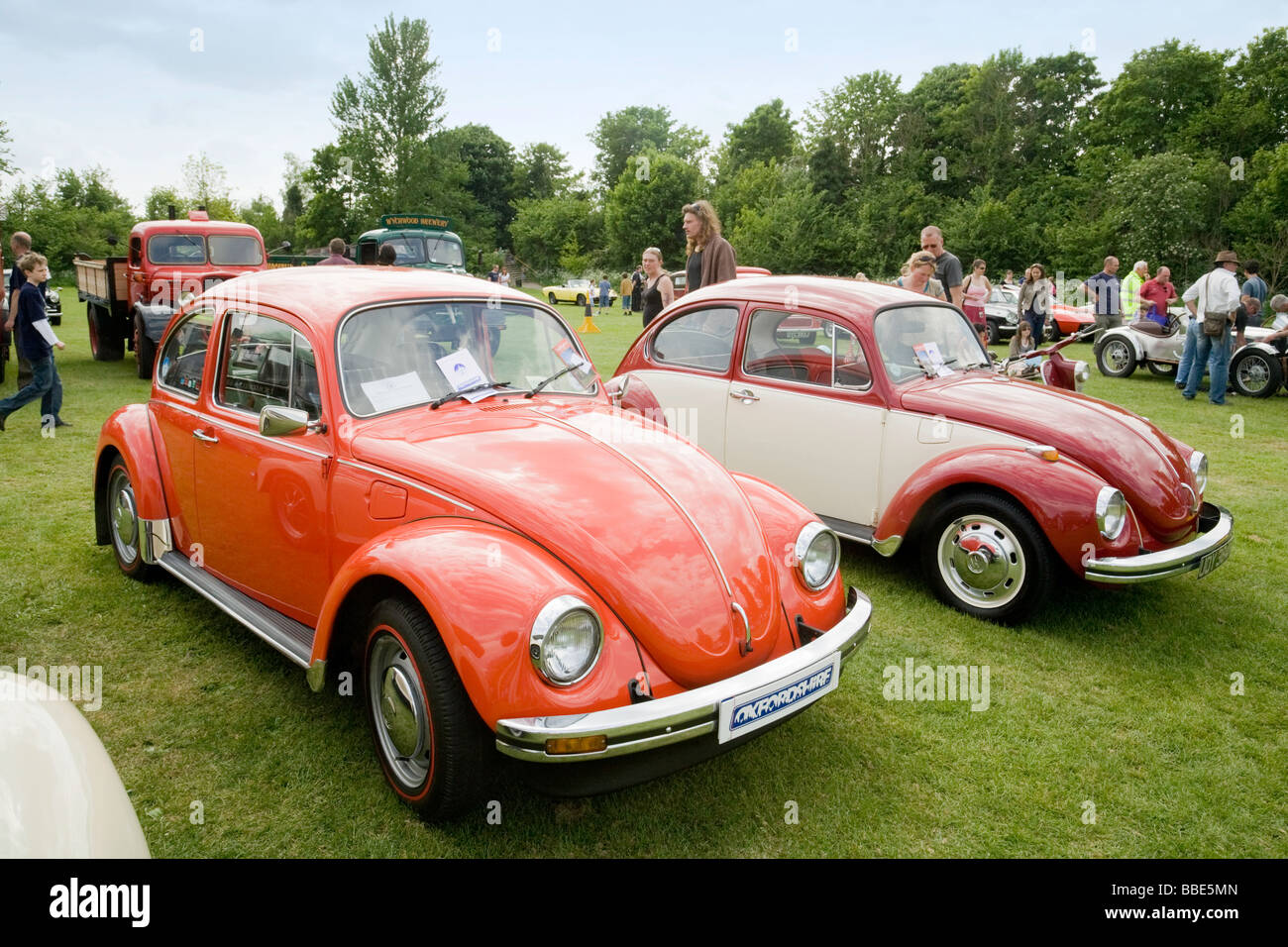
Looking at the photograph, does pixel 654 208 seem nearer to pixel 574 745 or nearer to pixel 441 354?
pixel 441 354

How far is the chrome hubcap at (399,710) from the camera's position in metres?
2.91

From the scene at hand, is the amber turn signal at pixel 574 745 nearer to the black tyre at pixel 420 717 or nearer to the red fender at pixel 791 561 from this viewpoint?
the black tyre at pixel 420 717

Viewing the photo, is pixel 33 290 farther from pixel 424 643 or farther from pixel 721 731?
pixel 721 731

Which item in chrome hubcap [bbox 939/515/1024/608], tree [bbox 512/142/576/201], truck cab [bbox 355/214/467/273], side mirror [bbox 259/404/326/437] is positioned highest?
tree [bbox 512/142/576/201]

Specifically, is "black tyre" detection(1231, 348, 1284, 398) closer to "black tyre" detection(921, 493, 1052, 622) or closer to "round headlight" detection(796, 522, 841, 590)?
"black tyre" detection(921, 493, 1052, 622)

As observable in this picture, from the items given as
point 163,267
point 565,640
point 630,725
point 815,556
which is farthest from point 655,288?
point 163,267

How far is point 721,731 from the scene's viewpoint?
2650 mm

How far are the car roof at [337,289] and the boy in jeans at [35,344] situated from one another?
5.43m

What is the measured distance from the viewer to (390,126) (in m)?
52.4

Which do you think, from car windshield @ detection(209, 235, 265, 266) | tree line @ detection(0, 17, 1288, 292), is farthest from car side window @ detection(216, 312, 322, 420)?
tree line @ detection(0, 17, 1288, 292)

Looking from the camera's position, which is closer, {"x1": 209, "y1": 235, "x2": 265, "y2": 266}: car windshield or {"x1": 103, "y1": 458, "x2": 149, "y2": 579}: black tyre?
{"x1": 103, "y1": 458, "x2": 149, "y2": 579}: black tyre

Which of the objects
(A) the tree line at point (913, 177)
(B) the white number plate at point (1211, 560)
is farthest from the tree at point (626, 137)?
(B) the white number plate at point (1211, 560)

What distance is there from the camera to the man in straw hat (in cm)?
1167

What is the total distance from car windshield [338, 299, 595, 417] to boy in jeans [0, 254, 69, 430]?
6704 mm
